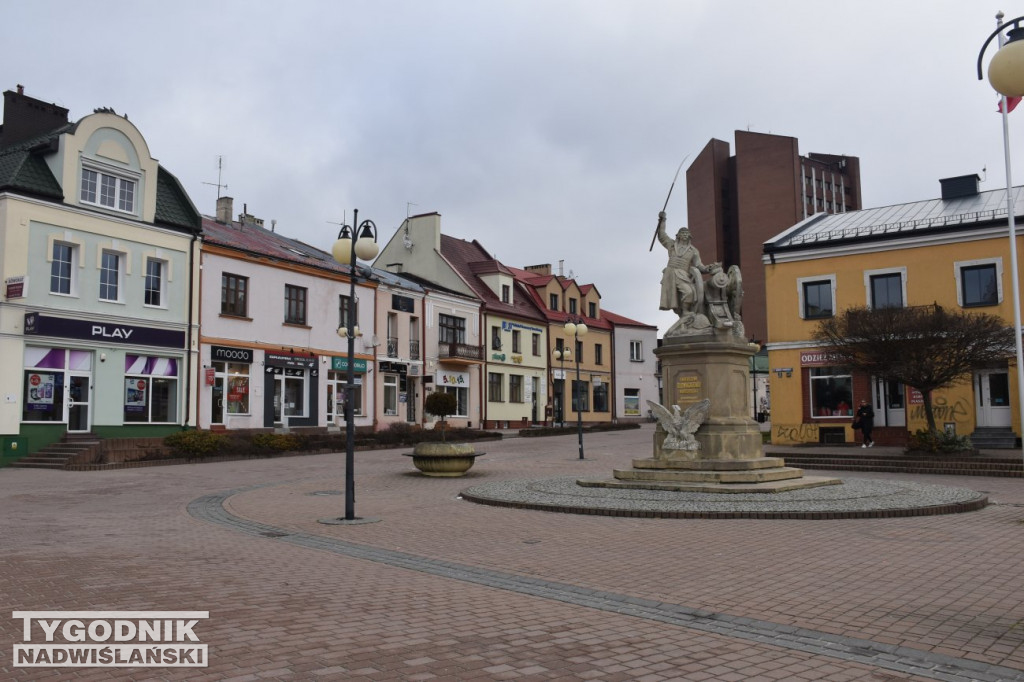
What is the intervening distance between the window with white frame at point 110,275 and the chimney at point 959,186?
1251 inches

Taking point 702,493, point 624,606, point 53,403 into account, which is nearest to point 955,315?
point 702,493

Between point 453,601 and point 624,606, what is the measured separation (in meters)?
1.49

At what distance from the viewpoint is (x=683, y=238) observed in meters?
17.6

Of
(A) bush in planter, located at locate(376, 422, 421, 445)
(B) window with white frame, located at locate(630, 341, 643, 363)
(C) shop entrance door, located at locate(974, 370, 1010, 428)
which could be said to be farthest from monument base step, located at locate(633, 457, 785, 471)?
(B) window with white frame, located at locate(630, 341, 643, 363)

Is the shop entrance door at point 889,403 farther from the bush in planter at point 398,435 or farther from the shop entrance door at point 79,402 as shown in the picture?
the shop entrance door at point 79,402

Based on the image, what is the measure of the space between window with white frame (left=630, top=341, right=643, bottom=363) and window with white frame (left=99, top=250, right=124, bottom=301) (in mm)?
37890

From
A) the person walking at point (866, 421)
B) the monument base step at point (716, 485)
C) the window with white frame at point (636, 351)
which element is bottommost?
the monument base step at point (716, 485)

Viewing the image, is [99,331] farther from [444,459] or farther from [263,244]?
[444,459]

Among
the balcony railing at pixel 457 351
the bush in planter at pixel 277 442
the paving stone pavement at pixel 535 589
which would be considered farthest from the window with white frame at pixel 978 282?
the bush in planter at pixel 277 442

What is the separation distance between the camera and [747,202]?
7531cm

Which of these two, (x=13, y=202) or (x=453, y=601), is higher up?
(x=13, y=202)

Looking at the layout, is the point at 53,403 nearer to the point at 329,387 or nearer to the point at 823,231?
the point at 329,387

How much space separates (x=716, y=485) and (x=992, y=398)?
60.6 ft

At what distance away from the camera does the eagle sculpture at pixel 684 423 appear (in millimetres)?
16047
